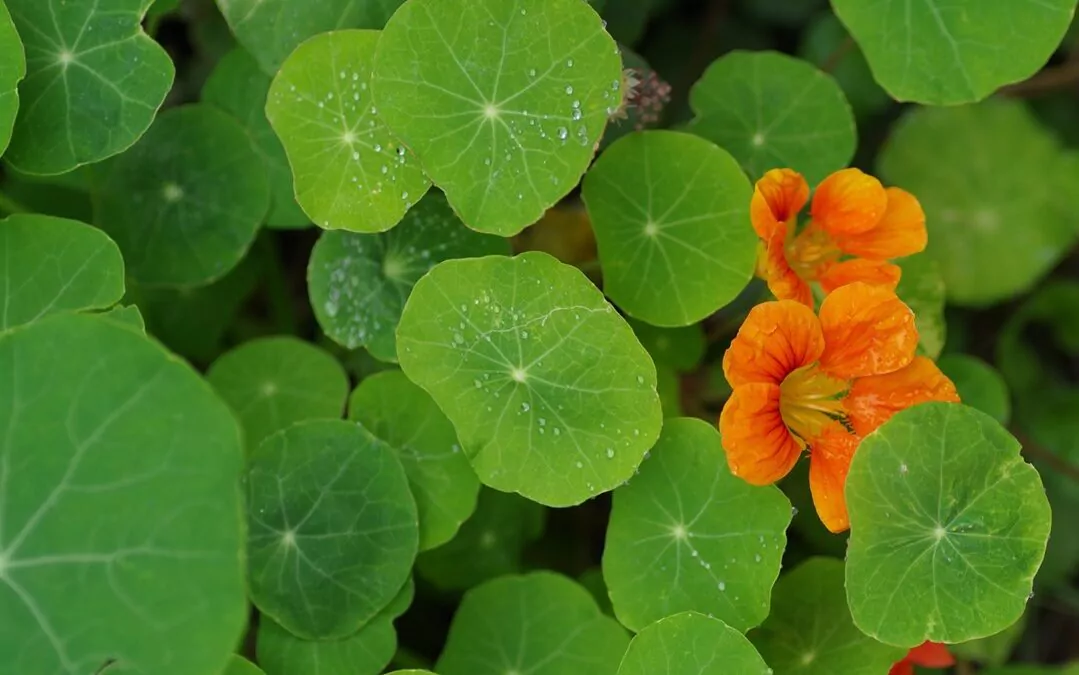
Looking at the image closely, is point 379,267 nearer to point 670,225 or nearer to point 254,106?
point 254,106

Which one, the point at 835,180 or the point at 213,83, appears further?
the point at 213,83

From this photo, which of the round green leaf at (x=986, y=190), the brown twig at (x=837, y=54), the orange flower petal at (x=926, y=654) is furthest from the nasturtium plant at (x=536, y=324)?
the round green leaf at (x=986, y=190)

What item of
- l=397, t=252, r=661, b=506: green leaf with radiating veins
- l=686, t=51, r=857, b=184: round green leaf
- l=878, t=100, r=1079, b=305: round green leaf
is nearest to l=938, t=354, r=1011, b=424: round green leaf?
l=878, t=100, r=1079, b=305: round green leaf

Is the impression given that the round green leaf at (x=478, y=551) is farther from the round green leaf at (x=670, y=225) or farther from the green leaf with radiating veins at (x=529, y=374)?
the round green leaf at (x=670, y=225)

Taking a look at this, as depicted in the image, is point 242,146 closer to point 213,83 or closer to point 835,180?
point 213,83

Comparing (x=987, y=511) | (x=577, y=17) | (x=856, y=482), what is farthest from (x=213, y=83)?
(x=987, y=511)
